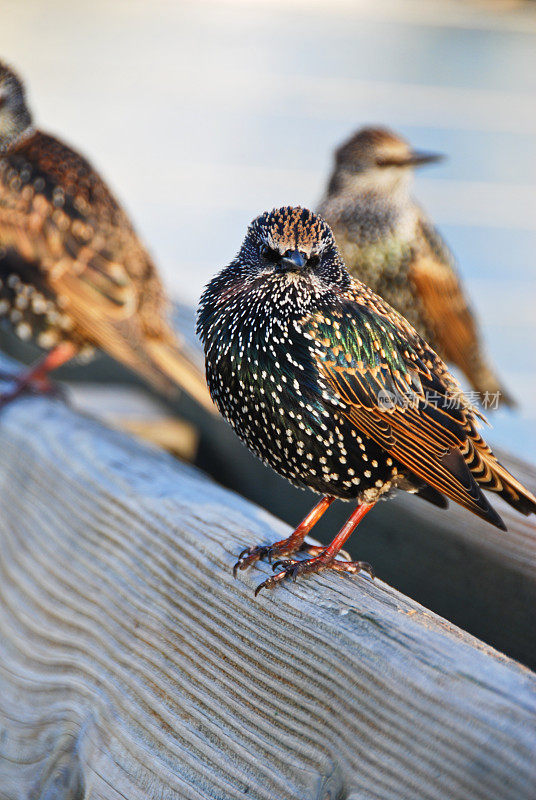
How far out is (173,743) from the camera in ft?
4.02

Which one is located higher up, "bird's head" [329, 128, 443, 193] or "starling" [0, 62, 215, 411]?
"bird's head" [329, 128, 443, 193]

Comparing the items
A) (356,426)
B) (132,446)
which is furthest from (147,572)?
(132,446)

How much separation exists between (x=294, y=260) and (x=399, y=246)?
1.08 meters

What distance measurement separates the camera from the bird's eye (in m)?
1.42

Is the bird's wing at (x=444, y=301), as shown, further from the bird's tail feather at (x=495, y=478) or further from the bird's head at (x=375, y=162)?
the bird's tail feather at (x=495, y=478)

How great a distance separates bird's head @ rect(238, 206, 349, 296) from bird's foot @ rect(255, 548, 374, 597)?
0.43m

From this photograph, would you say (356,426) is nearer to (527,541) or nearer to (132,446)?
(527,541)

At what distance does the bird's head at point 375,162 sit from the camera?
2717 mm

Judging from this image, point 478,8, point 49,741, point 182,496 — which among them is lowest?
point 49,741

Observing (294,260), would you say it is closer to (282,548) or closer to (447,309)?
(282,548)

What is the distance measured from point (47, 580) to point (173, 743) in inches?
20.0

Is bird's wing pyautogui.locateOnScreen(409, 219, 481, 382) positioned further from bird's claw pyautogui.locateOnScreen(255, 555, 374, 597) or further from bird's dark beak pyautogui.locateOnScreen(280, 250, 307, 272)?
bird's claw pyautogui.locateOnScreen(255, 555, 374, 597)

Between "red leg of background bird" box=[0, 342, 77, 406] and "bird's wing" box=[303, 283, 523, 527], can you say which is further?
"red leg of background bird" box=[0, 342, 77, 406]

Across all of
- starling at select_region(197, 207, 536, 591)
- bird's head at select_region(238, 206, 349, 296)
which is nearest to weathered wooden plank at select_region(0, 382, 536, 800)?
starling at select_region(197, 207, 536, 591)
